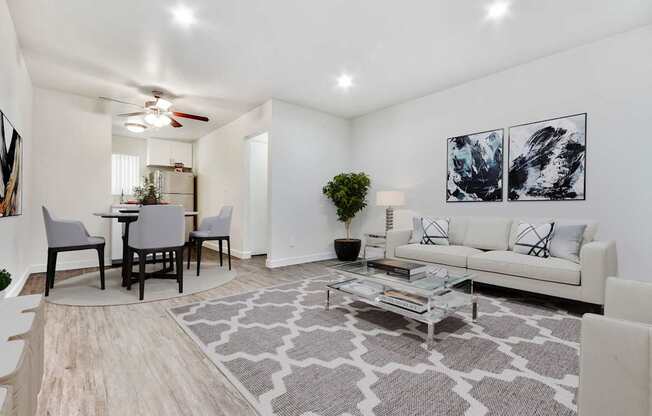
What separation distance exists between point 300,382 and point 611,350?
4.36 ft

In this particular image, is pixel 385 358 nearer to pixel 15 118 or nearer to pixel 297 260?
pixel 297 260

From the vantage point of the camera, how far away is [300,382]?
162 cm

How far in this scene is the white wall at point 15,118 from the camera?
8.02 feet

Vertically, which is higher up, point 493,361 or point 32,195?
point 32,195

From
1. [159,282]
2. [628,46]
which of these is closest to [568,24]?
[628,46]

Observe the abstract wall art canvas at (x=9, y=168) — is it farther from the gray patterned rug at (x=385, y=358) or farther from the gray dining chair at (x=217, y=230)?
the gray dining chair at (x=217, y=230)

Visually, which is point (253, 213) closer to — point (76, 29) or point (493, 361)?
point (76, 29)

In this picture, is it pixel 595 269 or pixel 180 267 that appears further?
pixel 180 267

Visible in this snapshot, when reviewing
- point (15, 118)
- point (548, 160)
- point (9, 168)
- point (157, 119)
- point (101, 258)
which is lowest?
point (101, 258)

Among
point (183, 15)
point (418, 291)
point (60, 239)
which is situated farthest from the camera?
point (60, 239)

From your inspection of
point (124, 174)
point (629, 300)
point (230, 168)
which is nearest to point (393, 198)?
point (629, 300)

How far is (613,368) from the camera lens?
35.0 inches

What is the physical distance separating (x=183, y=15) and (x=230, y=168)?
11.0 feet

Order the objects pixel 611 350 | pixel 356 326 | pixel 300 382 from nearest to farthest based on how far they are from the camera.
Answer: pixel 611 350 < pixel 300 382 < pixel 356 326
